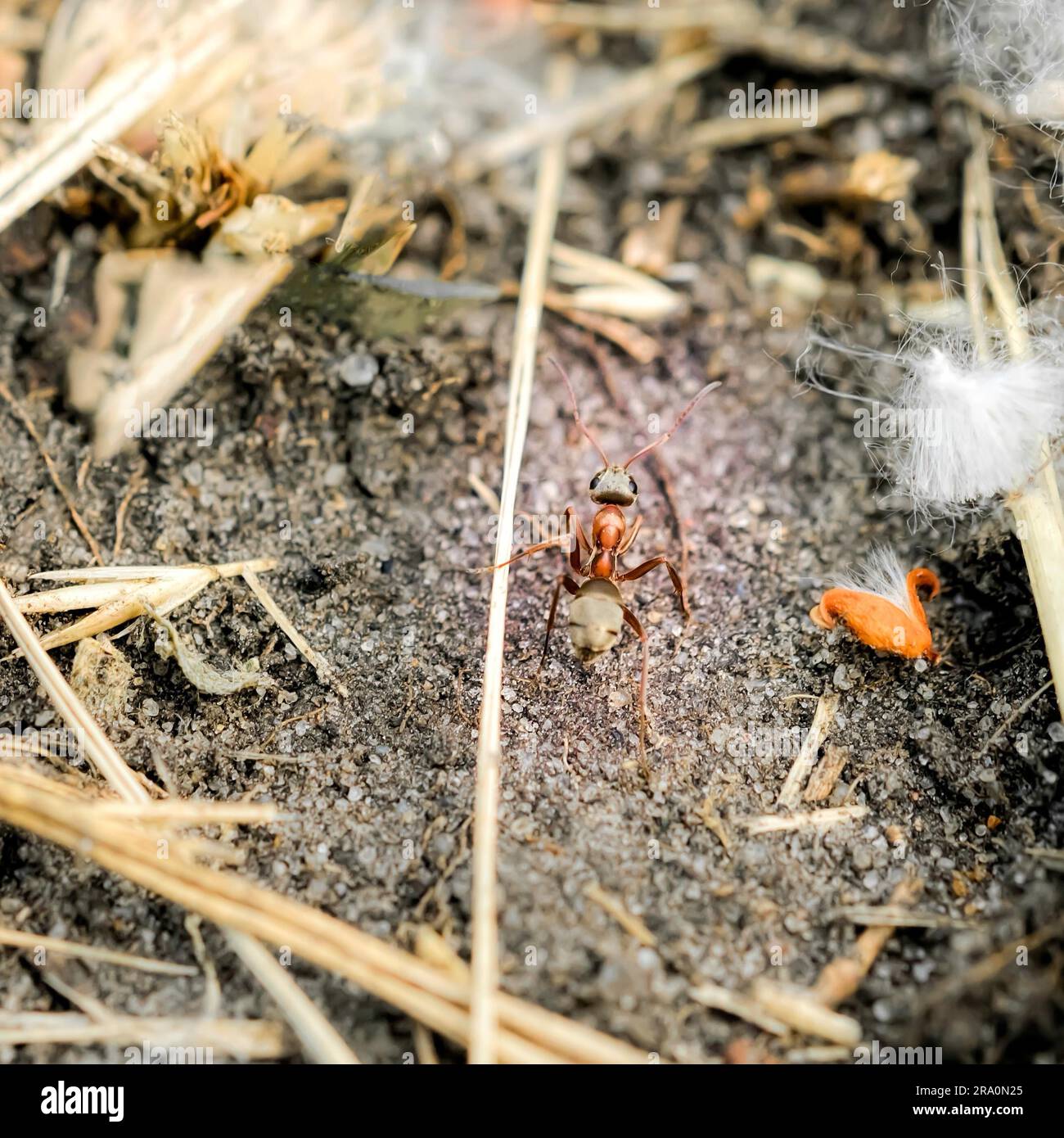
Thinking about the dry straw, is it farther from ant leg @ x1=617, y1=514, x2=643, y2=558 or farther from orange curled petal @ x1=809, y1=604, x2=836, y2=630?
orange curled petal @ x1=809, y1=604, x2=836, y2=630

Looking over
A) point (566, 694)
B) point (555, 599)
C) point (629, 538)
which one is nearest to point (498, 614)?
point (555, 599)

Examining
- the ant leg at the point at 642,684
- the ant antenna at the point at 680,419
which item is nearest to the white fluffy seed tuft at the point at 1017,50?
the ant antenna at the point at 680,419

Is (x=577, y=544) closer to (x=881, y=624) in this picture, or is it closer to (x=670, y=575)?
(x=670, y=575)

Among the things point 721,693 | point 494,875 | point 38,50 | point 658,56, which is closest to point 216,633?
point 494,875

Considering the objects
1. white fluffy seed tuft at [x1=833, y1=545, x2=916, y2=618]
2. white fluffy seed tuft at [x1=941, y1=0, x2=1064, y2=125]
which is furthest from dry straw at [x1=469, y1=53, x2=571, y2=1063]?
white fluffy seed tuft at [x1=941, y1=0, x2=1064, y2=125]

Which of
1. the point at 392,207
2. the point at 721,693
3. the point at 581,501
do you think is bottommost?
the point at 721,693

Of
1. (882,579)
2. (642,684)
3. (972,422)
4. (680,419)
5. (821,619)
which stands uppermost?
(680,419)

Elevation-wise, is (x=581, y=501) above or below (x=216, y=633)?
above

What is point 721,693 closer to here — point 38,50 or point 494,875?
point 494,875
